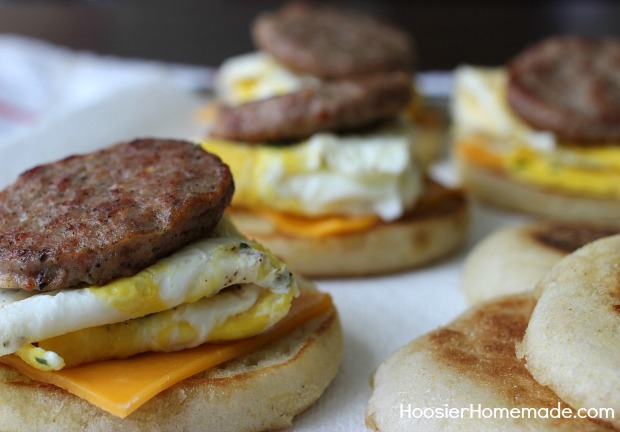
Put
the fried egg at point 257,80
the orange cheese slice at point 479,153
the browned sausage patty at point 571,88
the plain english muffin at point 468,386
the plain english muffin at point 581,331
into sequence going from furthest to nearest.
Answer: the fried egg at point 257,80, the orange cheese slice at point 479,153, the browned sausage patty at point 571,88, the plain english muffin at point 468,386, the plain english muffin at point 581,331

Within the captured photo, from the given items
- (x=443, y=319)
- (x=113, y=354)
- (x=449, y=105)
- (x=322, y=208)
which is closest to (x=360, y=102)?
(x=322, y=208)

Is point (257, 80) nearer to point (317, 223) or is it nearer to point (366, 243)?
point (317, 223)

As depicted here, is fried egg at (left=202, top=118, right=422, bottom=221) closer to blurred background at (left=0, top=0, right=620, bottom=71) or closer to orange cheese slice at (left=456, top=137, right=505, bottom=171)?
orange cheese slice at (left=456, top=137, right=505, bottom=171)

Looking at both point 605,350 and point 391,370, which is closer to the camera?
point 605,350

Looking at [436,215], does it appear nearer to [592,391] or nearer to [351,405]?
[351,405]

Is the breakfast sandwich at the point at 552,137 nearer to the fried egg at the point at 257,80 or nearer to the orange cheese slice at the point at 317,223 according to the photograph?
the fried egg at the point at 257,80

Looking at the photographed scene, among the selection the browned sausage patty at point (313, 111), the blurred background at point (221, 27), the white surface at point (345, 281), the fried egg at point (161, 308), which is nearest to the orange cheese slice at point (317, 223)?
the white surface at point (345, 281)

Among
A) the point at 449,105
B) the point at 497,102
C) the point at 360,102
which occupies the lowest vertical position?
the point at 449,105

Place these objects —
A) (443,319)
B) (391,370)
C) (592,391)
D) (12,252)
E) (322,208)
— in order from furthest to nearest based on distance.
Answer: (322,208) → (443,319) → (391,370) → (12,252) → (592,391)

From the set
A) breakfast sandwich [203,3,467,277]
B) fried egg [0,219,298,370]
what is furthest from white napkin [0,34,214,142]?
→ fried egg [0,219,298,370]
